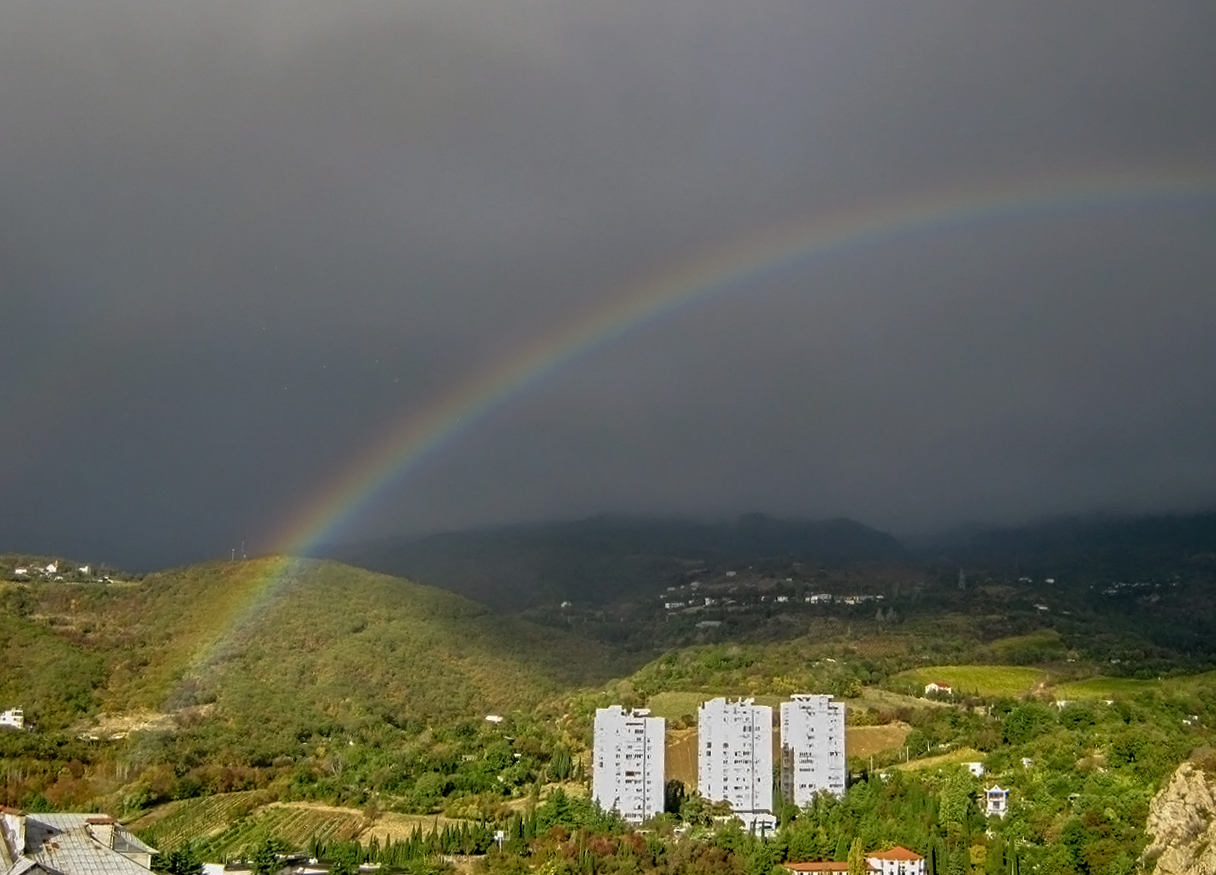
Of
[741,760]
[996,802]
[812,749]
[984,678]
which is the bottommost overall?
[996,802]

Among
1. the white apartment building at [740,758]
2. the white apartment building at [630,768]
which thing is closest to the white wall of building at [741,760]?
the white apartment building at [740,758]

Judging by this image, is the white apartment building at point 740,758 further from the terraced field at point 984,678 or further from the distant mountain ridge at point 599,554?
the distant mountain ridge at point 599,554

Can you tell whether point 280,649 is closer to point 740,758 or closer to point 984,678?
point 740,758

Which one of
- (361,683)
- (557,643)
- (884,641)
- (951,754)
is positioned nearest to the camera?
(951,754)

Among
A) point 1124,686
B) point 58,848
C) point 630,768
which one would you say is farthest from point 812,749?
point 58,848

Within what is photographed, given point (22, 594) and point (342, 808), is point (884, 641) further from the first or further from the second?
point (22, 594)

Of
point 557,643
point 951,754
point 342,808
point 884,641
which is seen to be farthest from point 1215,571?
point 342,808

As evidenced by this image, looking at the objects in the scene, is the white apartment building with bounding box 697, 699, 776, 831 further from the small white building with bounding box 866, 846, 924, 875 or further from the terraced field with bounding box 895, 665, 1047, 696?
the terraced field with bounding box 895, 665, 1047, 696
